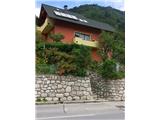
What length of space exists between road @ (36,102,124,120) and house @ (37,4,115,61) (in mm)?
477

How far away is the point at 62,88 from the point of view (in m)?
2.95

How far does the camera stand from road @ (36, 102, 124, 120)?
2.17 m

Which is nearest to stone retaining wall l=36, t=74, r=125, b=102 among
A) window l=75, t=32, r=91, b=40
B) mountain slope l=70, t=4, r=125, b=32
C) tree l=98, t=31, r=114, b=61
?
tree l=98, t=31, r=114, b=61

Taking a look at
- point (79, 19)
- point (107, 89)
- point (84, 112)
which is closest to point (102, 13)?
point (79, 19)

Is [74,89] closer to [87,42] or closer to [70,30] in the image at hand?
[87,42]

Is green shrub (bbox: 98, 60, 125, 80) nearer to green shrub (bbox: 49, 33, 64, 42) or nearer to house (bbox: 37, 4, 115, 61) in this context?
house (bbox: 37, 4, 115, 61)
